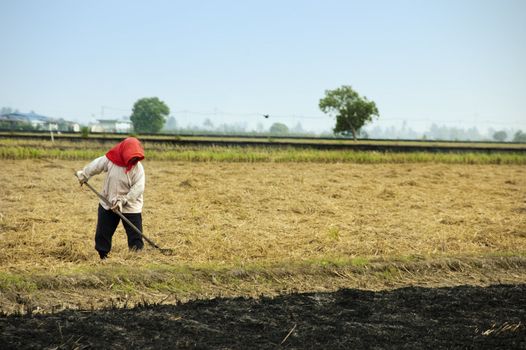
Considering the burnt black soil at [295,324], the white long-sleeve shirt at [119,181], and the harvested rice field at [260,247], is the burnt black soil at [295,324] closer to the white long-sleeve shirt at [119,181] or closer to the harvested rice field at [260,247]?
the harvested rice field at [260,247]

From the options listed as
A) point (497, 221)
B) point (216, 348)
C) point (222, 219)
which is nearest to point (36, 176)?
point (222, 219)

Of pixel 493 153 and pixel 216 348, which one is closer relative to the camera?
pixel 216 348

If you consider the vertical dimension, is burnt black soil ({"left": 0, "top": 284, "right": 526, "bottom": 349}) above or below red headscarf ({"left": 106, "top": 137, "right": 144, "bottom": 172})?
below

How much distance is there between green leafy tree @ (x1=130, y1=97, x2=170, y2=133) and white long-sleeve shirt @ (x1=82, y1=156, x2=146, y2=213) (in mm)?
95559

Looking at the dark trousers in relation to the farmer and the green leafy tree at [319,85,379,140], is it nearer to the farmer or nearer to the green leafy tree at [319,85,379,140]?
the farmer

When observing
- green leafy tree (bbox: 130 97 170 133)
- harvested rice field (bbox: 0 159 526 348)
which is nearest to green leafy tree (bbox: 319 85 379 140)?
harvested rice field (bbox: 0 159 526 348)

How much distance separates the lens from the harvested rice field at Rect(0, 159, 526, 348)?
5914 mm

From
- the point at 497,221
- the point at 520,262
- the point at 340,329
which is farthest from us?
the point at 497,221

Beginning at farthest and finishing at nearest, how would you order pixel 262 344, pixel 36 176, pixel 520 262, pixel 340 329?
pixel 36 176
pixel 520 262
pixel 340 329
pixel 262 344

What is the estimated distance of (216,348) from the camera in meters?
4.44

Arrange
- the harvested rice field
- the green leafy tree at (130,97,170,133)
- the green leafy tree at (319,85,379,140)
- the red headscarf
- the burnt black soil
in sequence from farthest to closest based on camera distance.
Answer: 1. the green leafy tree at (130,97,170,133)
2. the green leafy tree at (319,85,379,140)
3. the red headscarf
4. the harvested rice field
5. the burnt black soil

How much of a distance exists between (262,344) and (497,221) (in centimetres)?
753

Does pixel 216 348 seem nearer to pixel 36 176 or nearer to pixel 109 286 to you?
pixel 109 286

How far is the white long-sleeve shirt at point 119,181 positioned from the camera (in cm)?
689
